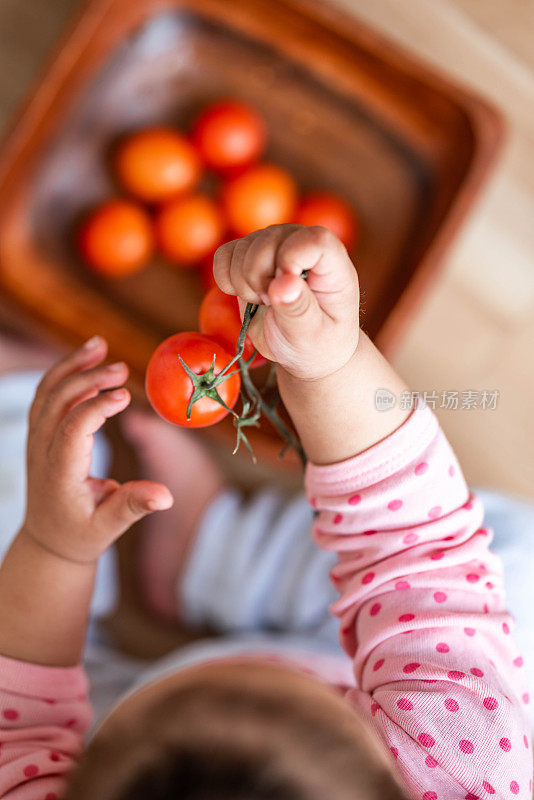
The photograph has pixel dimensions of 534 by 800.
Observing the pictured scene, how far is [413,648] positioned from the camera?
33 cm

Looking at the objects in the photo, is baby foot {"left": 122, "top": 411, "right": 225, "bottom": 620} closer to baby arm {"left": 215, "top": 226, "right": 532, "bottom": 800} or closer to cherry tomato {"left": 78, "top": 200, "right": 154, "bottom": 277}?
cherry tomato {"left": 78, "top": 200, "right": 154, "bottom": 277}

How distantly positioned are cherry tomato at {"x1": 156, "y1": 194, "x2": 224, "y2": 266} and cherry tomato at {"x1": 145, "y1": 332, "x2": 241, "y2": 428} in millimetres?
302

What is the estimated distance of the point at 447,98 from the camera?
21.1 inches

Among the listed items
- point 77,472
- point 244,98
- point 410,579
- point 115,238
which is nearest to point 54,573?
point 77,472

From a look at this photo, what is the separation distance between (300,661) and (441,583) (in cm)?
16

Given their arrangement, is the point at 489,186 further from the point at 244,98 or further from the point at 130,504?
the point at 130,504

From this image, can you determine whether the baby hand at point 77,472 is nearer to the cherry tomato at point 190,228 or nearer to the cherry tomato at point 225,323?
the cherry tomato at point 225,323

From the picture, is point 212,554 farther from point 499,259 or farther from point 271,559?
point 499,259

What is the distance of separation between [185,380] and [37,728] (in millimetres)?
216

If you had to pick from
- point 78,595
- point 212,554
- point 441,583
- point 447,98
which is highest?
point 447,98

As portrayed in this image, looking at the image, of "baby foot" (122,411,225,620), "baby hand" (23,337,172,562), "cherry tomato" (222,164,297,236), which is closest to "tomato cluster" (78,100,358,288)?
"cherry tomato" (222,164,297,236)

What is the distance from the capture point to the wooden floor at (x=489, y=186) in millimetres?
640

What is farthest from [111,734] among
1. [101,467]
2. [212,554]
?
[212,554]

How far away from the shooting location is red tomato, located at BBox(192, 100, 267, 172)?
567 mm
